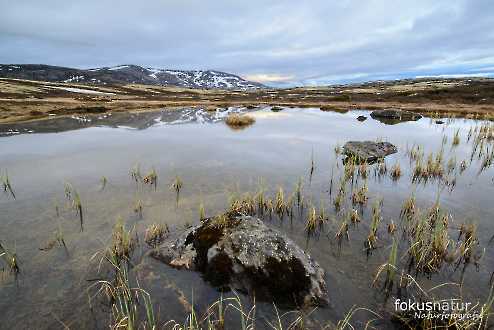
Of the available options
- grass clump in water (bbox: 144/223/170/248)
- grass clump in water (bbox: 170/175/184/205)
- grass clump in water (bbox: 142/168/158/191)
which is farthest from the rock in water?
grass clump in water (bbox: 144/223/170/248)

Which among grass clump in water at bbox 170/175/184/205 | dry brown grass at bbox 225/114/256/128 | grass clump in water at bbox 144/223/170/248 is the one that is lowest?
grass clump in water at bbox 144/223/170/248

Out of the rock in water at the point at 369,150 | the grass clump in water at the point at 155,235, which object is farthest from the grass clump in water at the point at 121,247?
the rock in water at the point at 369,150

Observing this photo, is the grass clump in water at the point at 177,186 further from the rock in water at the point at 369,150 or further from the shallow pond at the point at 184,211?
the rock in water at the point at 369,150

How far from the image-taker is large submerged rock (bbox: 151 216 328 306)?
19.7ft

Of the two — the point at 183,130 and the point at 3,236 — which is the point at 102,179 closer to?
the point at 3,236

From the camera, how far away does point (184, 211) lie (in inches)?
394

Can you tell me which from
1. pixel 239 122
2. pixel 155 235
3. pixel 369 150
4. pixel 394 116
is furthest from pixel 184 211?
pixel 394 116

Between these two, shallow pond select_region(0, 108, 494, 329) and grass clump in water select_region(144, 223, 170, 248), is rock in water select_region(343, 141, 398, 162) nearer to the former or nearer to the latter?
shallow pond select_region(0, 108, 494, 329)

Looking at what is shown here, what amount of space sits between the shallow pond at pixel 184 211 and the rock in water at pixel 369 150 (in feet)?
2.11

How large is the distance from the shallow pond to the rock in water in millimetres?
643

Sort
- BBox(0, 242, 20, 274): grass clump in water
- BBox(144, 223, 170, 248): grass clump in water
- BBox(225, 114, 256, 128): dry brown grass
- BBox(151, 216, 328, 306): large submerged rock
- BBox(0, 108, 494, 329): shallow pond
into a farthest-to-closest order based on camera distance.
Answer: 1. BBox(225, 114, 256, 128): dry brown grass
2. BBox(144, 223, 170, 248): grass clump in water
3. BBox(0, 242, 20, 274): grass clump in water
4. BBox(151, 216, 328, 306): large submerged rock
5. BBox(0, 108, 494, 329): shallow pond

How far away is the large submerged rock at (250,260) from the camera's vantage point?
600 cm

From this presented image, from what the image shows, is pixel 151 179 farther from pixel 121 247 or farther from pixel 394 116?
pixel 394 116

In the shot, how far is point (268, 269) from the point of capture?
20.2 feet
